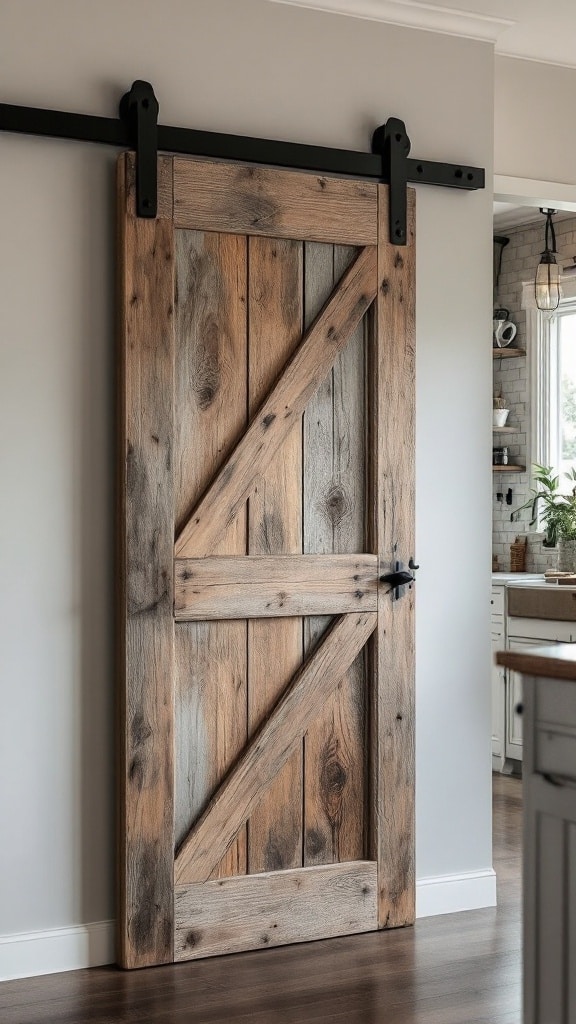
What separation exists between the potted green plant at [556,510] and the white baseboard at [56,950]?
3.42 m

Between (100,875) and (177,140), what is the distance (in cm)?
217

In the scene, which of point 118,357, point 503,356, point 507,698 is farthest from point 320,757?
point 503,356

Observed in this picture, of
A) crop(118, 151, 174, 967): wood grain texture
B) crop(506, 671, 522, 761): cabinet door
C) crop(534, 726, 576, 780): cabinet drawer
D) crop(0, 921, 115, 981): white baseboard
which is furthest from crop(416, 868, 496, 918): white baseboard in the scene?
crop(506, 671, 522, 761): cabinet door

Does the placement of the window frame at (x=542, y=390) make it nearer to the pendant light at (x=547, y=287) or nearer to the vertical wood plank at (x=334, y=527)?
the pendant light at (x=547, y=287)

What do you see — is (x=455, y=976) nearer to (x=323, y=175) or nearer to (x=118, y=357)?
(x=118, y=357)

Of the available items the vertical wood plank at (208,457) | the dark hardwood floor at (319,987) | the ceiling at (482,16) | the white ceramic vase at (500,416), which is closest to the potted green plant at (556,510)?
the white ceramic vase at (500,416)

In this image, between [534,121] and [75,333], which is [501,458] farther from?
[75,333]

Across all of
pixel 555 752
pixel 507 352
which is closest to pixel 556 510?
pixel 507 352

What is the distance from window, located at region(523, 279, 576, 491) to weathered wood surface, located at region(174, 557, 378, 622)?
10.4 feet

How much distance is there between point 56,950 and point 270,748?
838 millimetres

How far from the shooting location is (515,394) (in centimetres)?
677

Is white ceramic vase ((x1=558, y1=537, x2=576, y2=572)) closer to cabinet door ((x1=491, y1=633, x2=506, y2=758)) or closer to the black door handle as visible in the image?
cabinet door ((x1=491, y1=633, x2=506, y2=758))

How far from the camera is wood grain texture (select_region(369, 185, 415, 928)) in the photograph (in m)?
3.69

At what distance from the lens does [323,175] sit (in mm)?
3727
